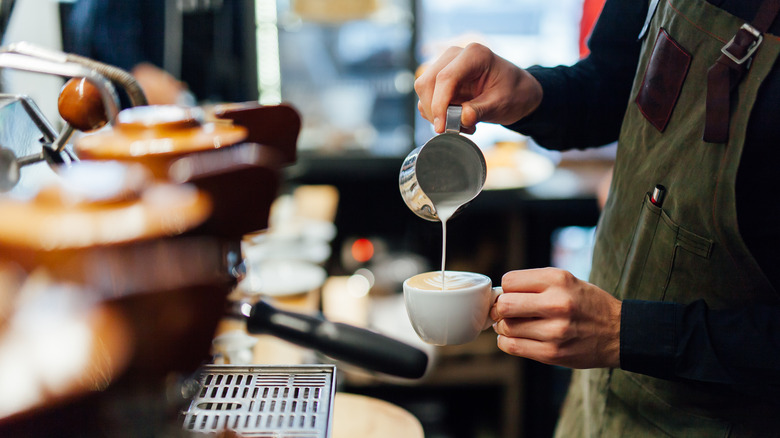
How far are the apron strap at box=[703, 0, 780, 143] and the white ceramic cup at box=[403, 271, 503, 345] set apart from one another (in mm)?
362

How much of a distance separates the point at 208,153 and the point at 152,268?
0.20 metres

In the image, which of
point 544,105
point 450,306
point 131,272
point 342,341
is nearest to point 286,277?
point 544,105

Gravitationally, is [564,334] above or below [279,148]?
below

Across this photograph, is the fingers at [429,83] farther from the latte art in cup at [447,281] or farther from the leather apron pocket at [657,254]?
the leather apron pocket at [657,254]

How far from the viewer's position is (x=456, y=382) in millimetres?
2639

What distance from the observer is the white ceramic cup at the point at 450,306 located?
813mm

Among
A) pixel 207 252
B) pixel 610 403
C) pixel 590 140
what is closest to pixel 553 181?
pixel 590 140

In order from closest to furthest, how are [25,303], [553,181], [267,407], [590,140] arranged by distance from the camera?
[25,303], [267,407], [590,140], [553,181]

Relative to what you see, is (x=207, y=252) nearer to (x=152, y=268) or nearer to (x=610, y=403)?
(x=152, y=268)

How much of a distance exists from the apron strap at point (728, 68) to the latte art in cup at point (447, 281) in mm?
367

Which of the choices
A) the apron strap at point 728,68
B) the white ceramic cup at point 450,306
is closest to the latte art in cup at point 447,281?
the white ceramic cup at point 450,306

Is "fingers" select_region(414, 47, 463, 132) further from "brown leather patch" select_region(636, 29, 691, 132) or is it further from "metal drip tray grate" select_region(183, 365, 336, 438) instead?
"metal drip tray grate" select_region(183, 365, 336, 438)

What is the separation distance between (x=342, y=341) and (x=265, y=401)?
0.11 m

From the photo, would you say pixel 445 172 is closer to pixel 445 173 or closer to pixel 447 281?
pixel 445 173
